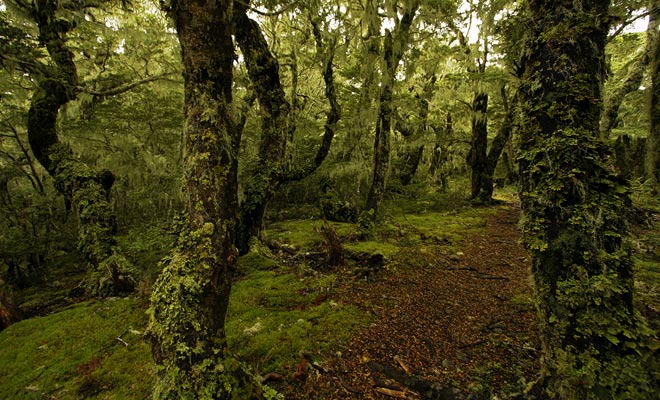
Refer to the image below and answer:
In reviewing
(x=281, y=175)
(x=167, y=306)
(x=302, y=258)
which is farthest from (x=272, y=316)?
(x=281, y=175)

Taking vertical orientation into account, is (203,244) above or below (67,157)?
below

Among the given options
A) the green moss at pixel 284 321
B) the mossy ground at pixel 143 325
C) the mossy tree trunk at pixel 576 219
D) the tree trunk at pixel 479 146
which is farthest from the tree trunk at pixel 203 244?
the tree trunk at pixel 479 146

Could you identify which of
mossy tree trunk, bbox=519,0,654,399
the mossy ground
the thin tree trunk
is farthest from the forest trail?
the thin tree trunk

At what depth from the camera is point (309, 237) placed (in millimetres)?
8680

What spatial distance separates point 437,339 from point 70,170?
7749 mm

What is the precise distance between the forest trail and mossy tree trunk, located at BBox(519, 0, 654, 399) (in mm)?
400

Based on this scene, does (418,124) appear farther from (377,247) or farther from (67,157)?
(67,157)

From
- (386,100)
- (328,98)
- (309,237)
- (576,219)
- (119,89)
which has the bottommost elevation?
(309,237)

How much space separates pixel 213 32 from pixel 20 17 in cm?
728

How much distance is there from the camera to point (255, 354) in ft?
11.3

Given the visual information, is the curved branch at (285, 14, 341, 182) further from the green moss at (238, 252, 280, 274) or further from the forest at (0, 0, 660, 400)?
the green moss at (238, 252, 280, 274)

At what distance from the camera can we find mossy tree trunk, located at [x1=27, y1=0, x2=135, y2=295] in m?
5.73

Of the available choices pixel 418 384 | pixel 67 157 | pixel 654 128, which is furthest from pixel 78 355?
pixel 654 128

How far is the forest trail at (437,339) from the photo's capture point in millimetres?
3010
